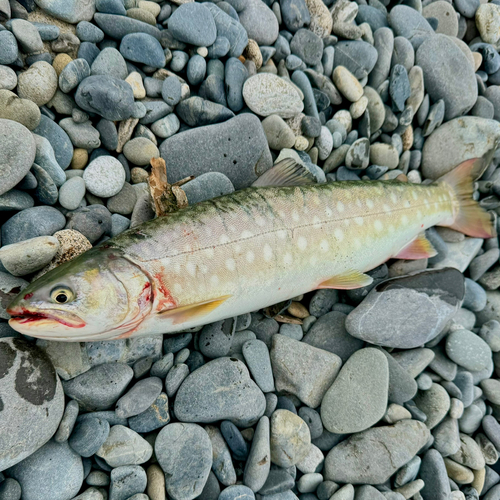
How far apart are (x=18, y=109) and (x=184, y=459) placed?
2.80 m

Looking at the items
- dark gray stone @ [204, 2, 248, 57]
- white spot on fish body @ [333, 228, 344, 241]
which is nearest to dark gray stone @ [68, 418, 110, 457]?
white spot on fish body @ [333, 228, 344, 241]

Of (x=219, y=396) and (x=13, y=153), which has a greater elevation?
(x=13, y=153)

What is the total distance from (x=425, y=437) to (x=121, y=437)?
2410 millimetres

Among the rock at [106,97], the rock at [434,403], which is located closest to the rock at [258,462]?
the rock at [434,403]

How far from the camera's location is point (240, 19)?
3.56 metres

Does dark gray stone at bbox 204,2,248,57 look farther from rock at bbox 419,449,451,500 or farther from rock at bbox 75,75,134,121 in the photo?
rock at bbox 419,449,451,500

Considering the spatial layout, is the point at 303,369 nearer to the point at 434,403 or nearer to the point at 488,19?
the point at 434,403

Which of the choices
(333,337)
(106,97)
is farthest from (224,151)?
(333,337)

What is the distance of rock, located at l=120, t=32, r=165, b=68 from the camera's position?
3.07m

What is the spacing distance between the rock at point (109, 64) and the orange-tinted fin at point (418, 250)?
298 centimetres

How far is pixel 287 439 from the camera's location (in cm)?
278

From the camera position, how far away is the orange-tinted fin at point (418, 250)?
11.1ft

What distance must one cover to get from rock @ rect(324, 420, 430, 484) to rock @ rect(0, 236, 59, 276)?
8.87 ft

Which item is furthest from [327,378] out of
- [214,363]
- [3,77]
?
[3,77]
